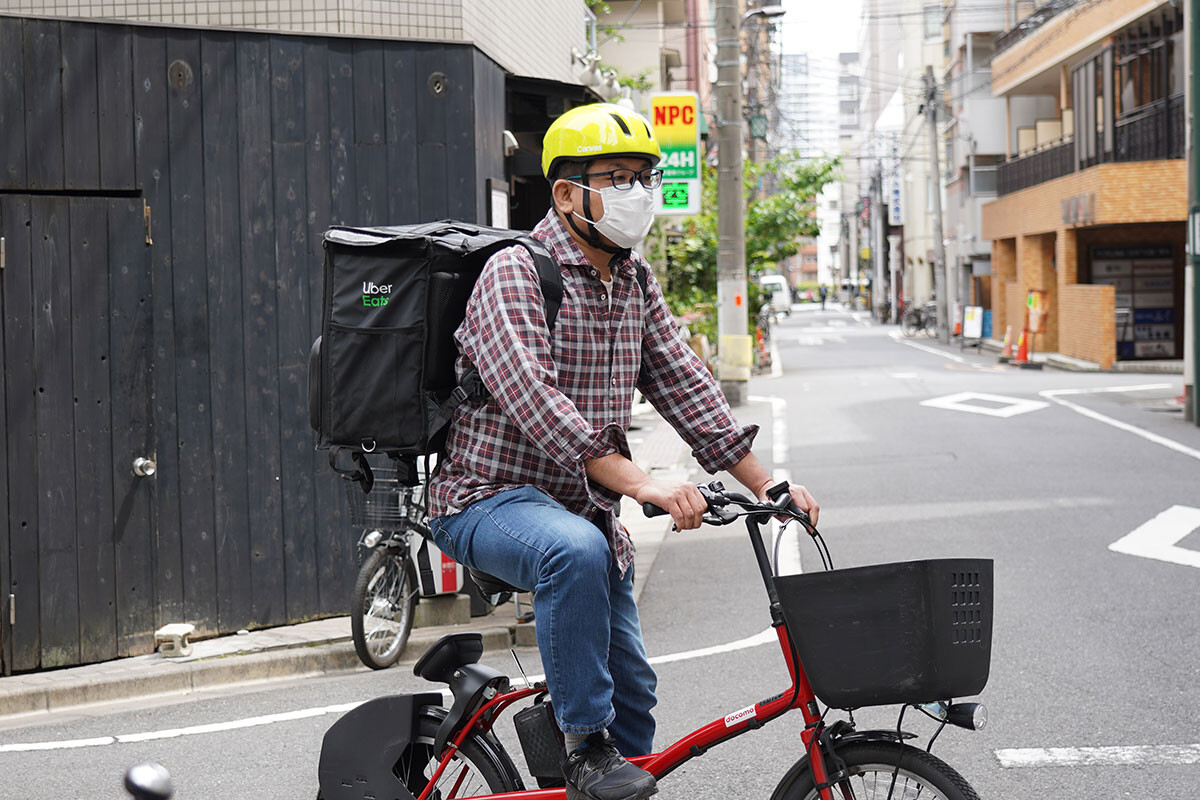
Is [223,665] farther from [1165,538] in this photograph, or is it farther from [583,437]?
[1165,538]

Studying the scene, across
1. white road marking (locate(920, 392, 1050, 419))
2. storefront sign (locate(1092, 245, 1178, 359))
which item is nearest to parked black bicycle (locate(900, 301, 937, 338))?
storefront sign (locate(1092, 245, 1178, 359))

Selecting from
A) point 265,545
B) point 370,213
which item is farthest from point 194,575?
point 370,213

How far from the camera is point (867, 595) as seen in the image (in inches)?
113

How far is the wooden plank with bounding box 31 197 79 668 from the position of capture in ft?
23.8

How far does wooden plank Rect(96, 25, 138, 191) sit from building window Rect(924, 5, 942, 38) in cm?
6888

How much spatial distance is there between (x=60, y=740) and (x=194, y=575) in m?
1.74

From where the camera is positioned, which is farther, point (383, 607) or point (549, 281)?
point (383, 607)

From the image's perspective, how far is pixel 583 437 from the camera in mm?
3244

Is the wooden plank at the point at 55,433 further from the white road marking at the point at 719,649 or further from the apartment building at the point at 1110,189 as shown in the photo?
→ the apartment building at the point at 1110,189

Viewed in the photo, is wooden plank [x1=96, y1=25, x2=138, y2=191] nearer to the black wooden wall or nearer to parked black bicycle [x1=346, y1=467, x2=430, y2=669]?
the black wooden wall

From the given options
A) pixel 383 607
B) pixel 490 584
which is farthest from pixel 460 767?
Answer: pixel 383 607

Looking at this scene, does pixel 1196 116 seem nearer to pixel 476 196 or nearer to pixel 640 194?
pixel 476 196

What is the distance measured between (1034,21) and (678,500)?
139 feet

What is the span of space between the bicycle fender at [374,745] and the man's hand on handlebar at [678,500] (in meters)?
1.02
